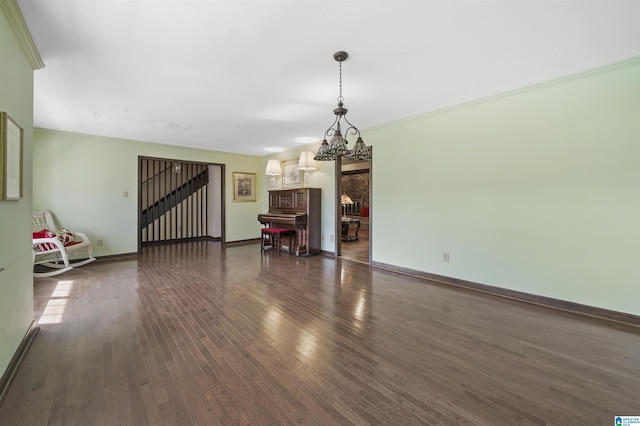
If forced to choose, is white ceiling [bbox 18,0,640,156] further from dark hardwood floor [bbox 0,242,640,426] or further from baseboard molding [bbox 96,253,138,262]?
baseboard molding [bbox 96,253,138,262]

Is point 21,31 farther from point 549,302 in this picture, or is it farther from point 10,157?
point 549,302

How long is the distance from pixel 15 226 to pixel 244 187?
539 centimetres

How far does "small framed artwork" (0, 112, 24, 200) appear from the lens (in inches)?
63.3

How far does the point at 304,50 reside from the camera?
229 cm

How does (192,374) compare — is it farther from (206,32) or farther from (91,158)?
(91,158)

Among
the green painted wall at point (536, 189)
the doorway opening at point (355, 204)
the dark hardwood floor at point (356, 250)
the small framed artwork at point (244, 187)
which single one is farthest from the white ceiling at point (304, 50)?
the doorway opening at point (355, 204)

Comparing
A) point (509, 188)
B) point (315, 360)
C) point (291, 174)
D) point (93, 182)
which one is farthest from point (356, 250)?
point (93, 182)

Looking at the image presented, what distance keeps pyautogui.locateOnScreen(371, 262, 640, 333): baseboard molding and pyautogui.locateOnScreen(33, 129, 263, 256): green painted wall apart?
567 centimetres

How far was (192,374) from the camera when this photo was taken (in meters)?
1.72

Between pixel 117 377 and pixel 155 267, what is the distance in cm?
322

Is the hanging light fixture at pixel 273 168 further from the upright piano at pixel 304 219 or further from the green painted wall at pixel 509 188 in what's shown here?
the green painted wall at pixel 509 188

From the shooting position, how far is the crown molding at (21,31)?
1.68 meters

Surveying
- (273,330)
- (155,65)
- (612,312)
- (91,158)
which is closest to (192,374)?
(273,330)

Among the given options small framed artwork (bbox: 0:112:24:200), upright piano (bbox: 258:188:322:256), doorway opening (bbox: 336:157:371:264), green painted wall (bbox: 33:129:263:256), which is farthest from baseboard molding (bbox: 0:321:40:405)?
doorway opening (bbox: 336:157:371:264)
